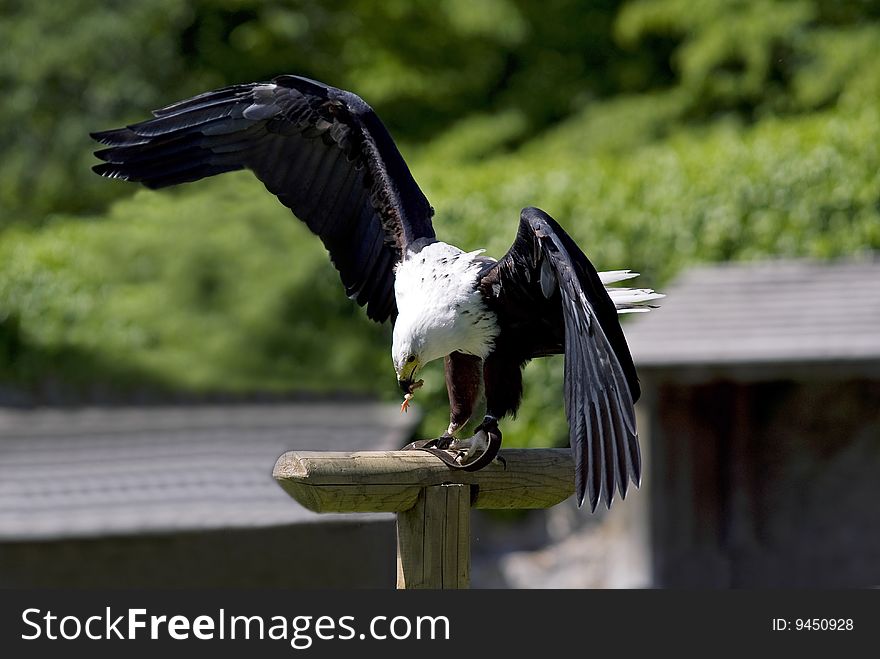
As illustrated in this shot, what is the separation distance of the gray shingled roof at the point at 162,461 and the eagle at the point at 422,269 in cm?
179

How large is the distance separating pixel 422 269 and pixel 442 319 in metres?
0.25

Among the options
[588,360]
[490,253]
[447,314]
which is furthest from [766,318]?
[588,360]

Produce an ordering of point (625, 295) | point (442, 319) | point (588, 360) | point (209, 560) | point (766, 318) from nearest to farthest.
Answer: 1. point (588, 360)
2. point (442, 319)
3. point (625, 295)
4. point (209, 560)
5. point (766, 318)

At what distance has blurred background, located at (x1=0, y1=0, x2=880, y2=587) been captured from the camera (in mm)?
6102

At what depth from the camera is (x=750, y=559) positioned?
7.08 m

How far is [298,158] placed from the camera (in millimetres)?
3754

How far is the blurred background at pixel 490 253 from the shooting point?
6.10 meters

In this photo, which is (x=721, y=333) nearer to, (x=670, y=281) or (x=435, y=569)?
(x=670, y=281)

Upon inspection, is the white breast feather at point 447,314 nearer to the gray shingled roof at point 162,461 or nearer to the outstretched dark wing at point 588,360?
the outstretched dark wing at point 588,360

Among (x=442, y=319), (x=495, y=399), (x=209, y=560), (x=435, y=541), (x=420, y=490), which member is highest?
(x=442, y=319)

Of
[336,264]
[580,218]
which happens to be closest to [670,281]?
[580,218]

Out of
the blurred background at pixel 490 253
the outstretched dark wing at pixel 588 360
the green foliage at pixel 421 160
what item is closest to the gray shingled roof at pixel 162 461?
the blurred background at pixel 490 253

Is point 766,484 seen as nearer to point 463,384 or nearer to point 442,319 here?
point 463,384

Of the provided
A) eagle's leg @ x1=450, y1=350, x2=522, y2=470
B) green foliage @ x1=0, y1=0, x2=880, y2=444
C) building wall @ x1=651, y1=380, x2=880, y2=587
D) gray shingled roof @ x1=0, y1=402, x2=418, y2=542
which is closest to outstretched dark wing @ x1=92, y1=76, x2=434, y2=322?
eagle's leg @ x1=450, y1=350, x2=522, y2=470
